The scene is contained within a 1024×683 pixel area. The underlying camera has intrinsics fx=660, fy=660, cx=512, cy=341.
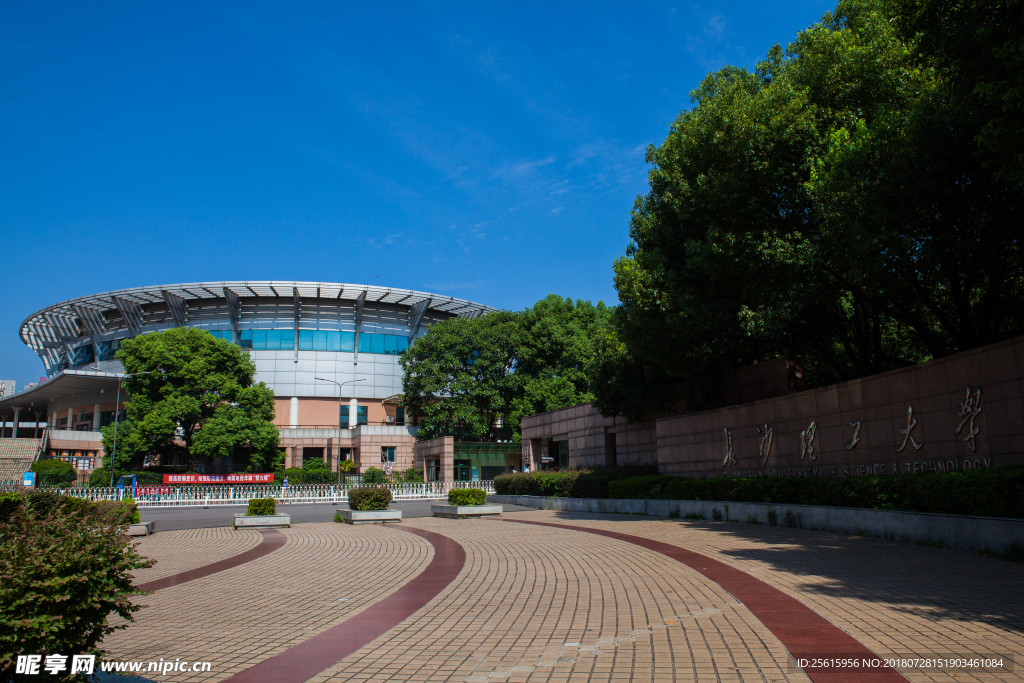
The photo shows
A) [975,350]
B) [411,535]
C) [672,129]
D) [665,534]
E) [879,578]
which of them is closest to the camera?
[879,578]

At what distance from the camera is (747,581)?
830 cm

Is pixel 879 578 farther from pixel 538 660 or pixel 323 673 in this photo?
pixel 323 673

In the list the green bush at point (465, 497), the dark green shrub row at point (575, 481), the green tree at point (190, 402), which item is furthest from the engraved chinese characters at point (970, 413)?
the green tree at point (190, 402)

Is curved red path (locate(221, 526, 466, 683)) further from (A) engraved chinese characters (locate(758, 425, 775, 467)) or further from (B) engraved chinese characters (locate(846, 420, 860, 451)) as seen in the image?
(A) engraved chinese characters (locate(758, 425, 775, 467))

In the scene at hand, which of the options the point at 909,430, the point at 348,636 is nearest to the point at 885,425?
the point at 909,430

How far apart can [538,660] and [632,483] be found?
16861 millimetres

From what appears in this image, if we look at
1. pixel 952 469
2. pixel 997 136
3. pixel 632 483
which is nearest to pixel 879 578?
pixel 952 469

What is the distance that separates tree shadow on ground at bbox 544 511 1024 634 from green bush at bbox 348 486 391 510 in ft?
39.6

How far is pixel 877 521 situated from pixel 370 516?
14454mm

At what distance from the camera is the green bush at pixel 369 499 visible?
21.8 meters

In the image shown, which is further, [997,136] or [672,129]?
[672,129]

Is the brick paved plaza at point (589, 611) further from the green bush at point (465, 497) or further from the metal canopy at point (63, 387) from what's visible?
the metal canopy at point (63, 387)

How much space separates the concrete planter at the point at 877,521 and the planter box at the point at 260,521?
434 inches

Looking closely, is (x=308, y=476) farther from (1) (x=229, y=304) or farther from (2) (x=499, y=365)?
(1) (x=229, y=304)
